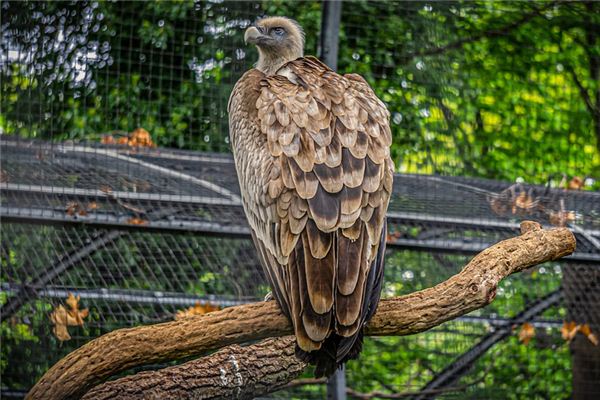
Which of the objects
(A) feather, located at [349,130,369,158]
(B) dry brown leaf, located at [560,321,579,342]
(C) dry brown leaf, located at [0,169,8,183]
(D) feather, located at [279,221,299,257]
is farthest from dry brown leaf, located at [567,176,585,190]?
(D) feather, located at [279,221,299,257]

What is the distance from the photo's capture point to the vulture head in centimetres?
580

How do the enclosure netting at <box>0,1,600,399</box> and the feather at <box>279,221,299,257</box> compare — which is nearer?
the feather at <box>279,221,299,257</box>

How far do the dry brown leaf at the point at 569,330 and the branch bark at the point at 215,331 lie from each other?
15.8ft

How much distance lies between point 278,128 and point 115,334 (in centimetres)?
115

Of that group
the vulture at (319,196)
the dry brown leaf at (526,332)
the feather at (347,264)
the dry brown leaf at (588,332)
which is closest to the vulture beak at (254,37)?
the vulture at (319,196)

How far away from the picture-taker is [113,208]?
253 inches

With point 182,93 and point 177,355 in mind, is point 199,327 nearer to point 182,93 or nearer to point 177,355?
point 177,355

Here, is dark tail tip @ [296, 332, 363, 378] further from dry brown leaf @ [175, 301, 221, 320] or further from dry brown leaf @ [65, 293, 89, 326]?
dry brown leaf @ [65, 293, 89, 326]

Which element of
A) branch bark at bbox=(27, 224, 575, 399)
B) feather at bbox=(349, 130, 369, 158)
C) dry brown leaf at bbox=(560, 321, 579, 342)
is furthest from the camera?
dry brown leaf at bbox=(560, 321, 579, 342)

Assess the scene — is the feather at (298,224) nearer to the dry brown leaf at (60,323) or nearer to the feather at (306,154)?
the feather at (306,154)

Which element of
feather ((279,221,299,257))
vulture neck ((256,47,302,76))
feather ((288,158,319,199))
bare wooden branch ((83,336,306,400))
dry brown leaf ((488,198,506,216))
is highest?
vulture neck ((256,47,302,76))

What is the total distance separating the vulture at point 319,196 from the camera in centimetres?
366

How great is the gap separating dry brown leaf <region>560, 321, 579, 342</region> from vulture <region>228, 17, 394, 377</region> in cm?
468

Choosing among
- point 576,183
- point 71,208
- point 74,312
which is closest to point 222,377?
point 71,208
